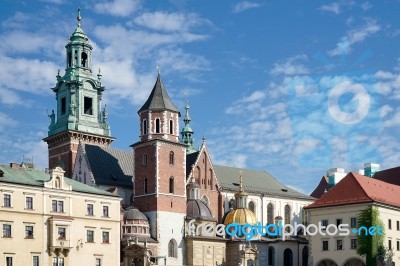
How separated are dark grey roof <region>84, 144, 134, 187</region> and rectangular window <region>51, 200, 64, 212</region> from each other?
53.7 feet

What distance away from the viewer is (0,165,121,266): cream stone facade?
214 ft

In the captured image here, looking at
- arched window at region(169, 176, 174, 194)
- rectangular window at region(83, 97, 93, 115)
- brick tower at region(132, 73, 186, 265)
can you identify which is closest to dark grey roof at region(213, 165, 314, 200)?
brick tower at region(132, 73, 186, 265)

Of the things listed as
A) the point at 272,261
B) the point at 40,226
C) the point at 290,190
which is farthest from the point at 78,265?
the point at 290,190

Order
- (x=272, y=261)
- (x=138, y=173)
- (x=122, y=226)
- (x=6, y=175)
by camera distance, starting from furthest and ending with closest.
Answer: (x=272, y=261), (x=138, y=173), (x=122, y=226), (x=6, y=175)

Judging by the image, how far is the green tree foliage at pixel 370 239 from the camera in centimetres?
7988

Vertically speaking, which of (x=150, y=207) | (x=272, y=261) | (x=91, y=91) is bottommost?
(x=272, y=261)

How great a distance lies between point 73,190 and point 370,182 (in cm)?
3394

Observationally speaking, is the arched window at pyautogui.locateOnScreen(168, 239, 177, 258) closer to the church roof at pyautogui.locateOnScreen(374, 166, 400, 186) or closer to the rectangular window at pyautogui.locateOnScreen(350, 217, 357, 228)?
the rectangular window at pyautogui.locateOnScreen(350, 217, 357, 228)

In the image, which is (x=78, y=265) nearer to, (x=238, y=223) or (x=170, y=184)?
(x=170, y=184)

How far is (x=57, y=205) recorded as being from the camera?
2707 inches

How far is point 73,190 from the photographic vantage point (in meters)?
70.2

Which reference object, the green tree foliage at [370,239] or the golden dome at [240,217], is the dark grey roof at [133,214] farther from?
the green tree foliage at [370,239]

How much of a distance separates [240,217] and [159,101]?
16.3 metres

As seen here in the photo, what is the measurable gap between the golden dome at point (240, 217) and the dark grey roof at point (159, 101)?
45.9 ft
